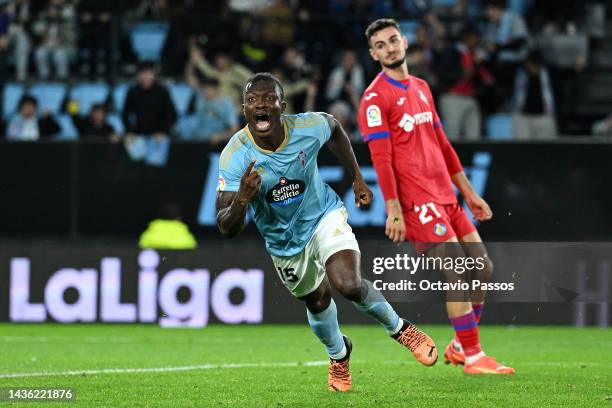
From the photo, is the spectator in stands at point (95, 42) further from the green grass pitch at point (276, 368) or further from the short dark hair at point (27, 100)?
the green grass pitch at point (276, 368)

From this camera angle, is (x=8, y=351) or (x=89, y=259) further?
(x=89, y=259)

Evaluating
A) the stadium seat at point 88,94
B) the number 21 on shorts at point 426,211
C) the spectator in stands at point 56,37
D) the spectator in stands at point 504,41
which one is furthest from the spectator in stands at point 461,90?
the number 21 on shorts at point 426,211

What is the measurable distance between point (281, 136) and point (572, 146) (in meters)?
7.85


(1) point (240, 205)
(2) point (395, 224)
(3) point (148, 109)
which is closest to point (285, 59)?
(3) point (148, 109)

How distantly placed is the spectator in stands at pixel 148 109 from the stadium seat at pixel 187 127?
28 cm

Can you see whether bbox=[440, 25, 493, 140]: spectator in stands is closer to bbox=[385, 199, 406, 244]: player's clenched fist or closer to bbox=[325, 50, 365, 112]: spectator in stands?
bbox=[325, 50, 365, 112]: spectator in stands

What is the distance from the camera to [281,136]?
826 cm

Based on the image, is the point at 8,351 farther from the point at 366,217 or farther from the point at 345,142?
the point at 366,217

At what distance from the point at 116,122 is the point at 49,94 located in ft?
4.70

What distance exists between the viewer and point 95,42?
18250 millimetres

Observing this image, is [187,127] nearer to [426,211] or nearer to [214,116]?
[214,116]

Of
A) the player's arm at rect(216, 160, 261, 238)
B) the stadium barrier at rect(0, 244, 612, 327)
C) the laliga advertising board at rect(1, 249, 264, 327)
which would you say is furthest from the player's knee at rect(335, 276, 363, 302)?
the laliga advertising board at rect(1, 249, 264, 327)

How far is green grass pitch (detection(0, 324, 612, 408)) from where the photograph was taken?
8023 mm

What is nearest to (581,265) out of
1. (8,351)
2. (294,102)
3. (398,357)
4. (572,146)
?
(572,146)
